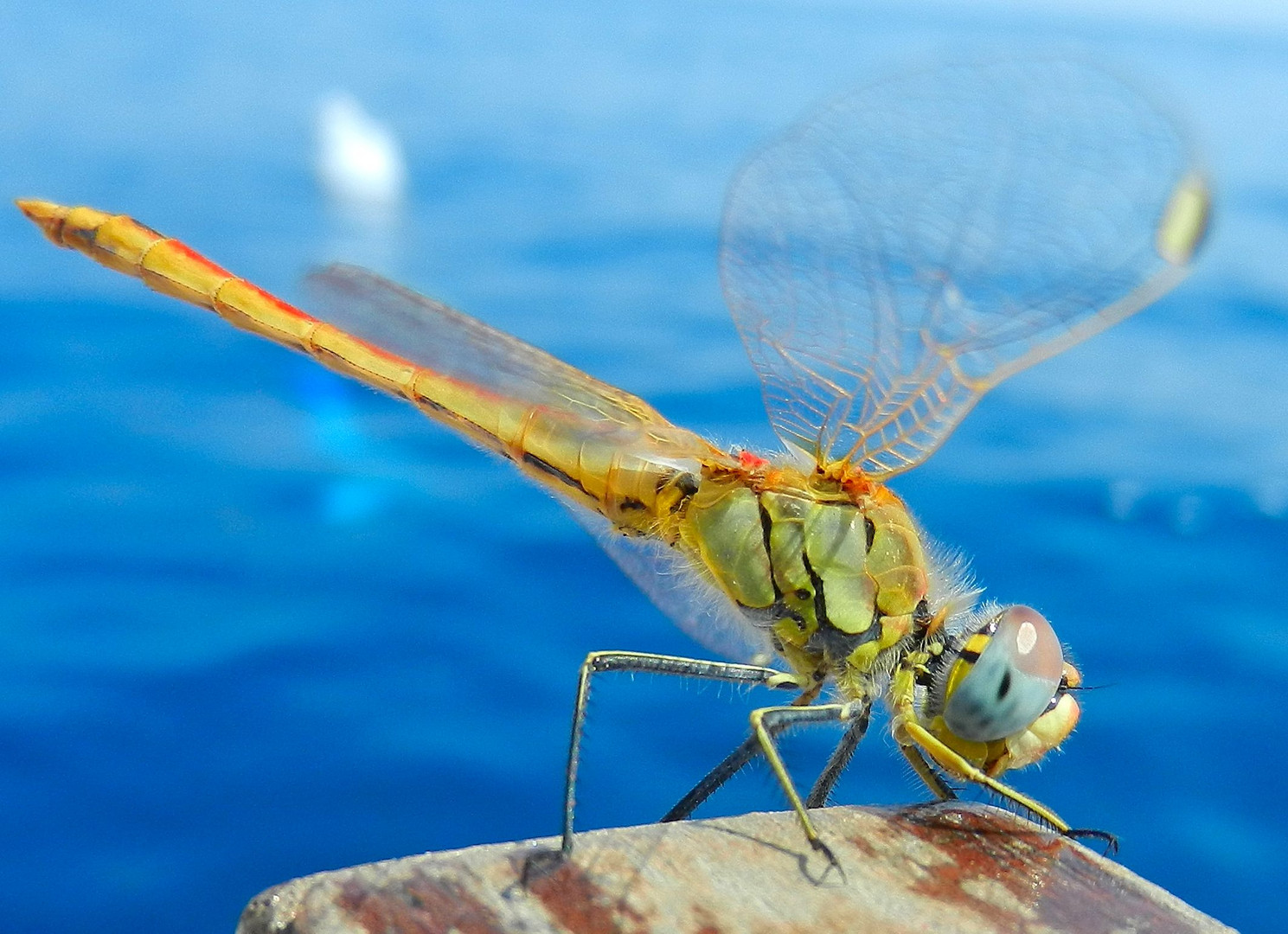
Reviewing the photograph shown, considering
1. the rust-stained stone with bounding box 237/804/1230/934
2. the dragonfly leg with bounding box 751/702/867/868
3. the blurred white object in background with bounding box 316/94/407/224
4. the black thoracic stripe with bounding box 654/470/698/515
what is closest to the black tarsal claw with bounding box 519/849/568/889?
the rust-stained stone with bounding box 237/804/1230/934

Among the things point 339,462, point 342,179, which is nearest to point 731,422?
point 339,462

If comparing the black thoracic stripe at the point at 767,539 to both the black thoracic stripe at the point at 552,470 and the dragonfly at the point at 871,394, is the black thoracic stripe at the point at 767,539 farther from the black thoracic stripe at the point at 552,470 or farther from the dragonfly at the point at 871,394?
the black thoracic stripe at the point at 552,470

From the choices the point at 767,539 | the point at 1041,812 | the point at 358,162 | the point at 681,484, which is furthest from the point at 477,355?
the point at 358,162

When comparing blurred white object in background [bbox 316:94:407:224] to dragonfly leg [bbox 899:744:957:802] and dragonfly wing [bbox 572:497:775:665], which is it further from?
dragonfly leg [bbox 899:744:957:802]

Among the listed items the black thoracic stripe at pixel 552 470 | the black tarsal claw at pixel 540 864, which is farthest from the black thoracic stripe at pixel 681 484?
the black tarsal claw at pixel 540 864

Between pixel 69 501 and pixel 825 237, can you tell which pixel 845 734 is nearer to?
pixel 825 237

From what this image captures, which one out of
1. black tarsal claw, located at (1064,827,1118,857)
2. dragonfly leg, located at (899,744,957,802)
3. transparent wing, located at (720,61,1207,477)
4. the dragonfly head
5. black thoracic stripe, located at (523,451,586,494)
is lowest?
black tarsal claw, located at (1064,827,1118,857)

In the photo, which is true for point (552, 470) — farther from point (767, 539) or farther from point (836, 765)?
point (836, 765)
